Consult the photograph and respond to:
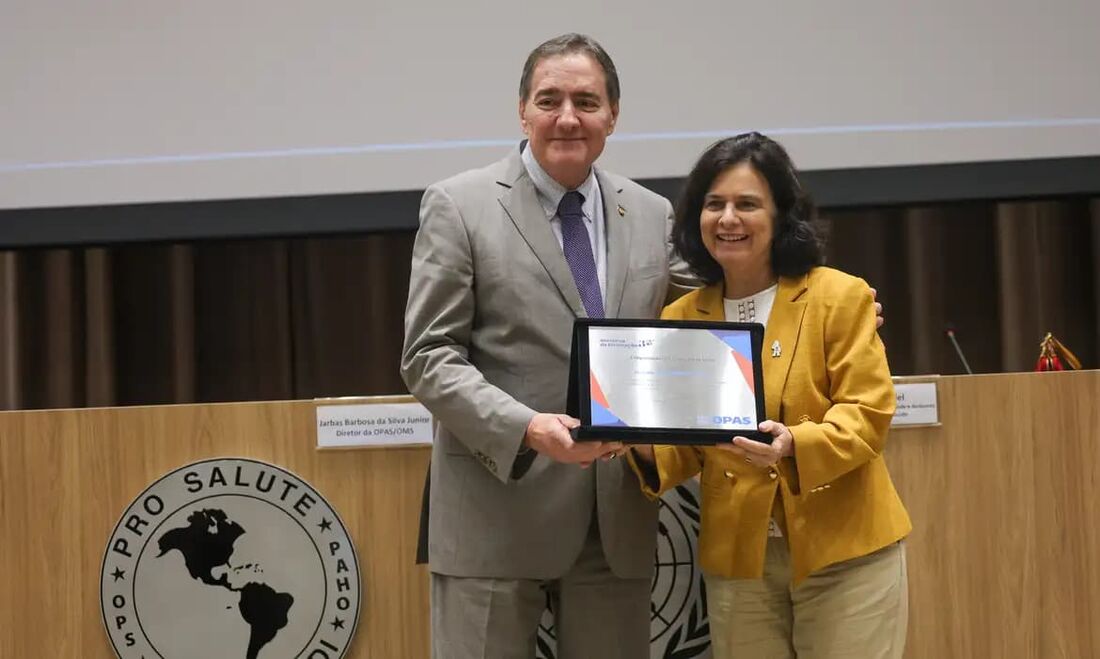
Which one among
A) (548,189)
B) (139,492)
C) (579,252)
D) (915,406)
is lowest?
(139,492)

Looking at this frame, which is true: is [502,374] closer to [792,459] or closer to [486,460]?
[486,460]

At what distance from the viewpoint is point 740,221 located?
6.40ft

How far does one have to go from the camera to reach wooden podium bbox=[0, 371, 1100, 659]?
96.9 inches

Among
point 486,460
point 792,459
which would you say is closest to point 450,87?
point 486,460

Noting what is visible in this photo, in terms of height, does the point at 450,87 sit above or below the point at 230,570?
above

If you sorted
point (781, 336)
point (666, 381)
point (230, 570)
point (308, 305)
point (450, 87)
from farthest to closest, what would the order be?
point (308, 305)
point (450, 87)
point (230, 570)
point (781, 336)
point (666, 381)

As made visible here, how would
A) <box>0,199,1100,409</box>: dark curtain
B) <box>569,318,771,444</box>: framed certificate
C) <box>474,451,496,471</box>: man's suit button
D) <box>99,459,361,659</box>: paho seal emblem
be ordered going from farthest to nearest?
<box>0,199,1100,409</box>: dark curtain, <box>99,459,361,659</box>: paho seal emblem, <box>474,451,496,471</box>: man's suit button, <box>569,318,771,444</box>: framed certificate

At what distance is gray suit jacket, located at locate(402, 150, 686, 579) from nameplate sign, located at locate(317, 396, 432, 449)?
407 mm

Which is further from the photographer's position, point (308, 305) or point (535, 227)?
point (308, 305)

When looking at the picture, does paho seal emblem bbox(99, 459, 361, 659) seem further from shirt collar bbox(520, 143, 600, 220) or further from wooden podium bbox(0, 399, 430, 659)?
shirt collar bbox(520, 143, 600, 220)

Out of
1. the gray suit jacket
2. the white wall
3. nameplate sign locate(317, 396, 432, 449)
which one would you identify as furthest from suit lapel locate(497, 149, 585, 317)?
the white wall

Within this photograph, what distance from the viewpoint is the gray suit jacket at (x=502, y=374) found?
1.92m

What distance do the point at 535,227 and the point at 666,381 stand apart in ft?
1.29

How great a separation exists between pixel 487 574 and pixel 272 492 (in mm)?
730
